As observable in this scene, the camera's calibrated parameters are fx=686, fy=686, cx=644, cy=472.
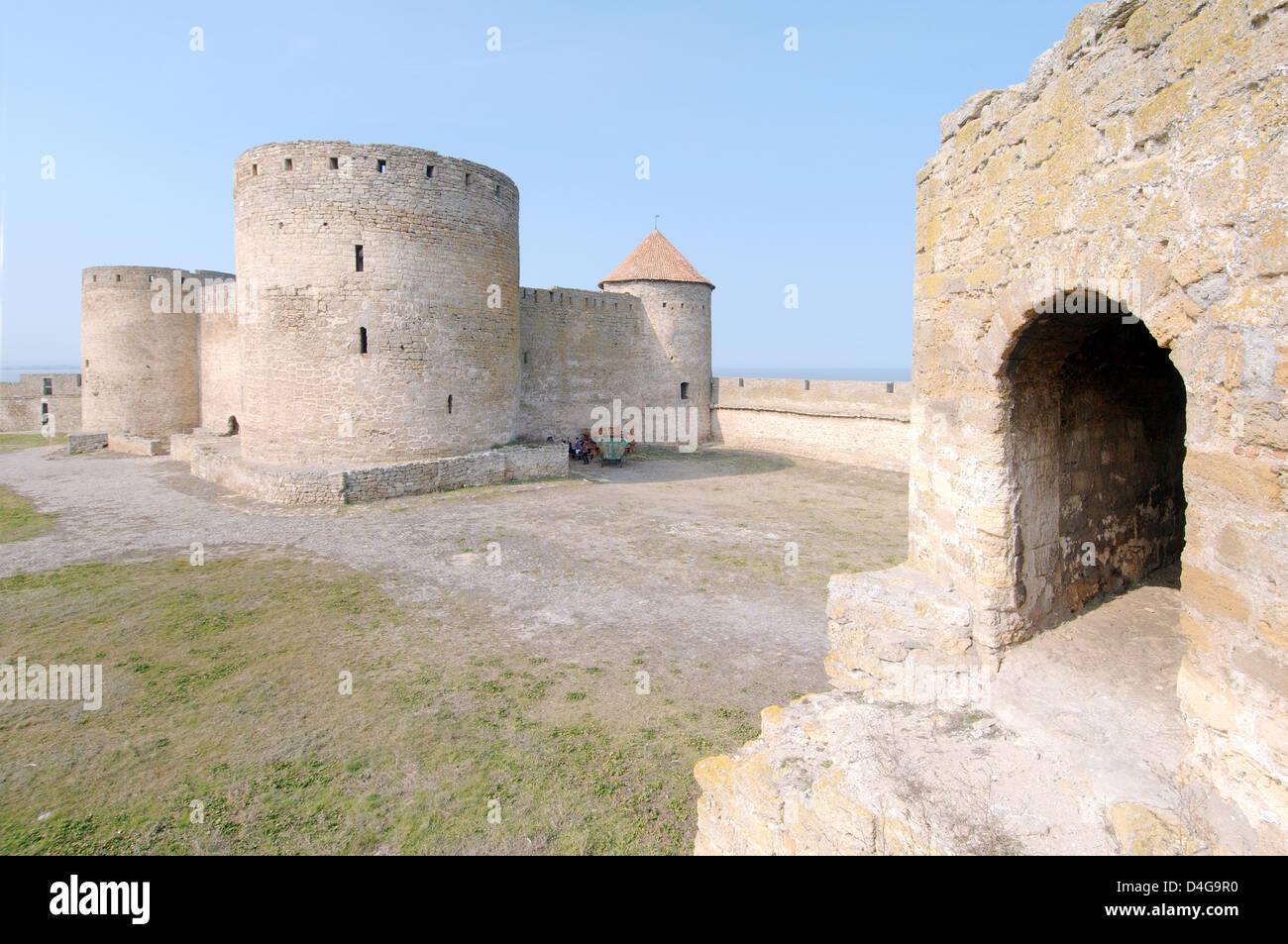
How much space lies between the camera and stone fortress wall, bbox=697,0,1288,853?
238 centimetres

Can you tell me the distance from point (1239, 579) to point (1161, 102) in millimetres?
1874

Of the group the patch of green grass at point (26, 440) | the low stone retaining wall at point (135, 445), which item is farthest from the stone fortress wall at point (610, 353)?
the patch of green grass at point (26, 440)

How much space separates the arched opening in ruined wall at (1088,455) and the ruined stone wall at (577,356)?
19277 millimetres

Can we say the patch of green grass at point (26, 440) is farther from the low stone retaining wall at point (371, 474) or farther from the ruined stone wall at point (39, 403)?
the low stone retaining wall at point (371, 474)

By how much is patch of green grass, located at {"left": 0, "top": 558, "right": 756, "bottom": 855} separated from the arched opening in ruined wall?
8.41 feet

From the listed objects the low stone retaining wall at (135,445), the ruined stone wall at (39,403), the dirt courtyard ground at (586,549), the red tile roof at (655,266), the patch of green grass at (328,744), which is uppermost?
the red tile roof at (655,266)

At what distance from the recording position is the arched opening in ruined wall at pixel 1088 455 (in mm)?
3822

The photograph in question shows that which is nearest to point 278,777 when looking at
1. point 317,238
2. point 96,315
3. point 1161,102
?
point 1161,102

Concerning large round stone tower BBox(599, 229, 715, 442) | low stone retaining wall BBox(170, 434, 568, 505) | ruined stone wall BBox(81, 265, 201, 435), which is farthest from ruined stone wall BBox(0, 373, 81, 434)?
large round stone tower BBox(599, 229, 715, 442)

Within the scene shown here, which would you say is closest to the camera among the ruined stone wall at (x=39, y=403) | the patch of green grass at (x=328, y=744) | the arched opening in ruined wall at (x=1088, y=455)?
the arched opening in ruined wall at (x=1088, y=455)

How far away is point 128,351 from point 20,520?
12.8 metres

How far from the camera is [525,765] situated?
4.85 meters

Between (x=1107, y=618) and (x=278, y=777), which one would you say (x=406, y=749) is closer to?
(x=278, y=777)

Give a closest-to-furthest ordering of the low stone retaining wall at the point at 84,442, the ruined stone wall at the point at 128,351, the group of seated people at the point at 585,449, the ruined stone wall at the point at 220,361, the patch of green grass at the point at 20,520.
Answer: the patch of green grass at the point at 20,520
the low stone retaining wall at the point at 84,442
the group of seated people at the point at 585,449
the ruined stone wall at the point at 220,361
the ruined stone wall at the point at 128,351
